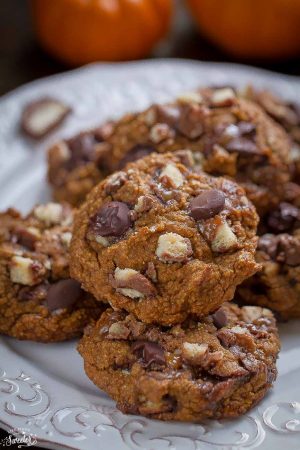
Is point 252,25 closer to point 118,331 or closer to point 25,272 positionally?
point 25,272

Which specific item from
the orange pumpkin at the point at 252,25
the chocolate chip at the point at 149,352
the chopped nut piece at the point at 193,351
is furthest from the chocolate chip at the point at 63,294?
the orange pumpkin at the point at 252,25

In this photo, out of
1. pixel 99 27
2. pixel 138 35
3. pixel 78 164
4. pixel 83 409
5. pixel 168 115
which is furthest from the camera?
pixel 138 35

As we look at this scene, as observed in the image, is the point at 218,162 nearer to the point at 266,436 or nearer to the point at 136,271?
the point at 136,271

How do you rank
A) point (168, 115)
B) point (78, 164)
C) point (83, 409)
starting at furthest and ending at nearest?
1. point (78, 164)
2. point (168, 115)
3. point (83, 409)

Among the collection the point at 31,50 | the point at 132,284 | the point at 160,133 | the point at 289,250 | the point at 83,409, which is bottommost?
the point at 83,409

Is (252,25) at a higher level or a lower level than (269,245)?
higher

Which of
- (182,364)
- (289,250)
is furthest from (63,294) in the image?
(289,250)
